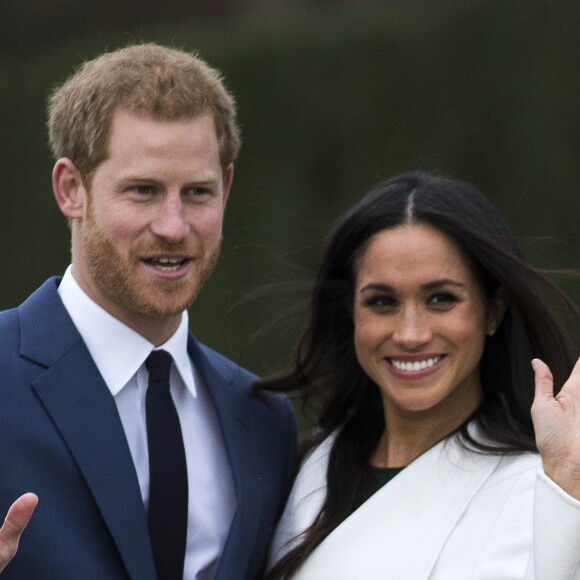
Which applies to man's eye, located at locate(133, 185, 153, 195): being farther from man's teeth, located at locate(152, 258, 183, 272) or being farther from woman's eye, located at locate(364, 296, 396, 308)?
woman's eye, located at locate(364, 296, 396, 308)

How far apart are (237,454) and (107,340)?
46cm

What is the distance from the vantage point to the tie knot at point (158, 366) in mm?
3820

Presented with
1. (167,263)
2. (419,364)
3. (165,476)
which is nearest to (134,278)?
(167,263)

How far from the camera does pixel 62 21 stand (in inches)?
488

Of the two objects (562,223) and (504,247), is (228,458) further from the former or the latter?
(562,223)

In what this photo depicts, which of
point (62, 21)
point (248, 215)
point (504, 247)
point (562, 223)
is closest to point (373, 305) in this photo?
point (504, 247)

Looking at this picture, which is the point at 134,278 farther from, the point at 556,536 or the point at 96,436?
the point at 556,536

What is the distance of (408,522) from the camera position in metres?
3.80

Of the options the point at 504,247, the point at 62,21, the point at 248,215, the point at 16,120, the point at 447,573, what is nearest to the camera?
the point at 447,573

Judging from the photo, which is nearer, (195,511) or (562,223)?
(195,511)

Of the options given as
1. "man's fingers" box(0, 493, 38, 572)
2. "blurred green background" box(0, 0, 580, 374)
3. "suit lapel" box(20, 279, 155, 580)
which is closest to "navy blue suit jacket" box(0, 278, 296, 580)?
"suit lapel" box(20, 279, 155, 580)

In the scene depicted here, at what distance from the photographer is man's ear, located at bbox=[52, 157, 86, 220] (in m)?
3.88

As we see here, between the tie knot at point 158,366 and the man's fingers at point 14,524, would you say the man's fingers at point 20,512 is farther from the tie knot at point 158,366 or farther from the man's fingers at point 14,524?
the tie knot at point 158,366

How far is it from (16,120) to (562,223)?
156 inches
